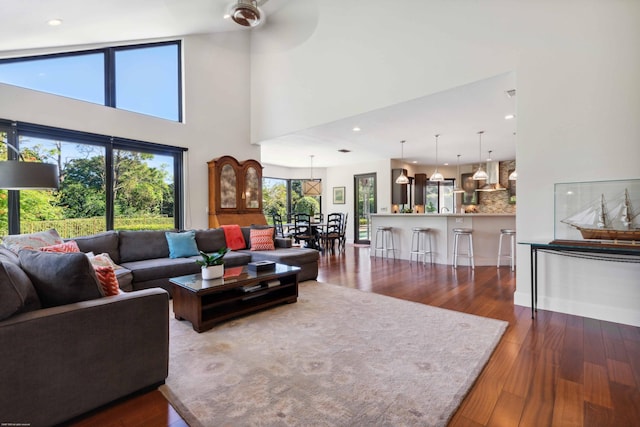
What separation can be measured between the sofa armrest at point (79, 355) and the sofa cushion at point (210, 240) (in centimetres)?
296

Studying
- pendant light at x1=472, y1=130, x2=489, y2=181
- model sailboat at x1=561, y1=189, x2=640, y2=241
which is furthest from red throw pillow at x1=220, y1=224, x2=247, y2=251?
pendant light at x1=472, y1=130, x2=489, y2=181

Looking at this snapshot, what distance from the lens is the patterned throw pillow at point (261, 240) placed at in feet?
16.4

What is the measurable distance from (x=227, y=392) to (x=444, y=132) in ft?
19.5

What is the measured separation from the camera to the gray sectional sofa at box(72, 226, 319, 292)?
3537 millimetres

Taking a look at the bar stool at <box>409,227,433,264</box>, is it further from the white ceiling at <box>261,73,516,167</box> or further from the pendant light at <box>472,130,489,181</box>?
the pendant light at <box>472,130,489,181</box>

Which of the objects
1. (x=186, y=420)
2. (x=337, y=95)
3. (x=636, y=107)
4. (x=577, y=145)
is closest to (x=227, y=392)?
(x=186, y=420)

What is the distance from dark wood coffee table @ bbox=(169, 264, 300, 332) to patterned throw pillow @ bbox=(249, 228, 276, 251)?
4.95 ft

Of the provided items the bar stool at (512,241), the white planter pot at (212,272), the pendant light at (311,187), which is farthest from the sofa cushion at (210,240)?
the pendant light at (311,187)

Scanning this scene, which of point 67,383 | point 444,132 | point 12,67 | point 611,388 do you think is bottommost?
point 611,388

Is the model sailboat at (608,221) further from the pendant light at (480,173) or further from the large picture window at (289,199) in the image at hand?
the large picture window at (289,199)

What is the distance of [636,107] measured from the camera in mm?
2768

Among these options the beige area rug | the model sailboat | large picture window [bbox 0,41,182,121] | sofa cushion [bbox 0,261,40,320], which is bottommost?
the beige area rug

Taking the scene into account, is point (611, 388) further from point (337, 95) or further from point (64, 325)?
point (337, 95)

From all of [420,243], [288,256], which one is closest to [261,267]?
[288,256]
